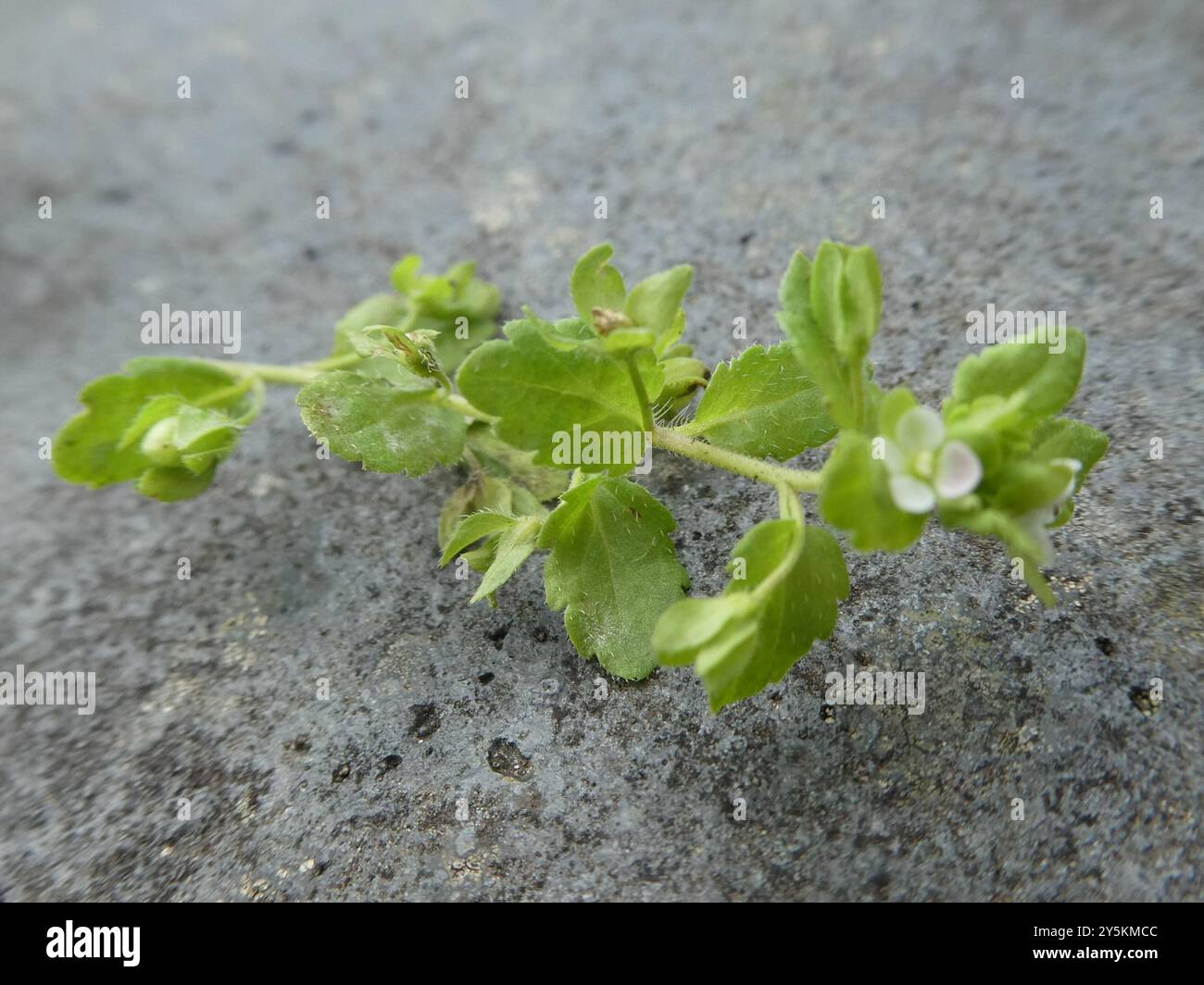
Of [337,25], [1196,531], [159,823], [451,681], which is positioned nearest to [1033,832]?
[1196,531]

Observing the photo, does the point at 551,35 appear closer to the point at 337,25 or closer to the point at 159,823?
the point at 337,25

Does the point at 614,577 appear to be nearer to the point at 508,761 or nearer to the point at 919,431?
the point at 508,761

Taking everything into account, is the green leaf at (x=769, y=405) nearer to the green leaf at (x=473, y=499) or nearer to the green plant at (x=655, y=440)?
the green plant at (x=655, y=440)

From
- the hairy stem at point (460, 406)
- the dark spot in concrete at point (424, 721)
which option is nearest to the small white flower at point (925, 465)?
the hairy stem at point (460, 406)

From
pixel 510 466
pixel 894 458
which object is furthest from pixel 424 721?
pixel 894 458

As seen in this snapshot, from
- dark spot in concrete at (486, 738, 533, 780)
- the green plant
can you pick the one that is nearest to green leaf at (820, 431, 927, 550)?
the green plant

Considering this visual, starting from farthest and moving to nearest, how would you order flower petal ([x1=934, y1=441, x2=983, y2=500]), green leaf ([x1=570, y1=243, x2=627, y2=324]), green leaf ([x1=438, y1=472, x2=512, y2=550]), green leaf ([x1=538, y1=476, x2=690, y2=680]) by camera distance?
green leaf ([x1=438, y1=472, x2=512, y2=550])
green leaf ([x1=538, y1=476, x2=690, y2=680])
green leaf ([x1=570, y1=243, x2=627, y2=324])
flower petal ([x1=934, y1=441, x2=983, y2=500])

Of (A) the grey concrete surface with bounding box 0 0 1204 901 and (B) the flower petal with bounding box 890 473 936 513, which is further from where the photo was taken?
(A) the grey concrete surface with bounding box 0 0 1204 901

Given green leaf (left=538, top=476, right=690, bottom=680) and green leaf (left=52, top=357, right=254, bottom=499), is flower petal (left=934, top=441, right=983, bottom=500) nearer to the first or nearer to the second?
green leaf (left=538, top=476, right=690, bottom=680)
